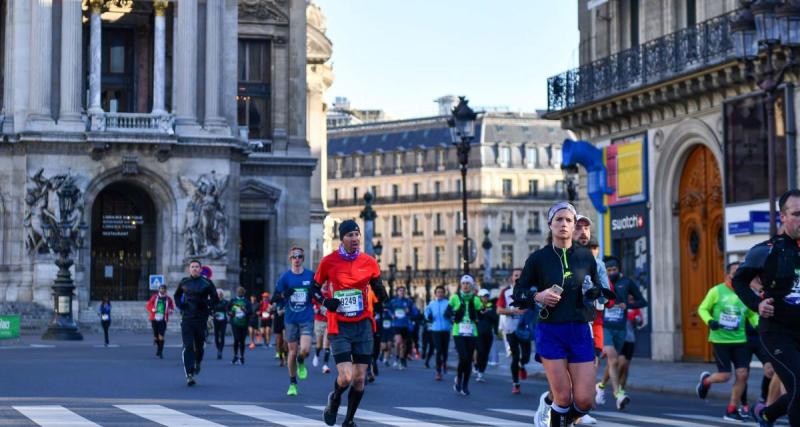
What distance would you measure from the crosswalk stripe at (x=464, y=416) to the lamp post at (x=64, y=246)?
3420 cm

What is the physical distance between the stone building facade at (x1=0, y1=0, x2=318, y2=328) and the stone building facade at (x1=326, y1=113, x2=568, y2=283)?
73766 mm

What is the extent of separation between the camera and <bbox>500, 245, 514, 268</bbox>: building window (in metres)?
142

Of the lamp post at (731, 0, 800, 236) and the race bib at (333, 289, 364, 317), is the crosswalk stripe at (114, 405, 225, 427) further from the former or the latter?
the lamp post at (731, 0, 800, 236)

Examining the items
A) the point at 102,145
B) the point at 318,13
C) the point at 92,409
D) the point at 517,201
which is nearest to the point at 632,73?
the point at 92,409

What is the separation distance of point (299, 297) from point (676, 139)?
48.9 ft

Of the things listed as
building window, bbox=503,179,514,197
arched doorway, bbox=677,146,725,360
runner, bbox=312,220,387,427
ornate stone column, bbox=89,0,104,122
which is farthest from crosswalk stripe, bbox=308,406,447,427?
building window, bbox=503,179,514,197

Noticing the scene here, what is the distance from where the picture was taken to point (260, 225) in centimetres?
7338

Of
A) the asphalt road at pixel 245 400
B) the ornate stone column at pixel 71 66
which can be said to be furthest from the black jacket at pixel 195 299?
the ornate stone column at pixel 71 66

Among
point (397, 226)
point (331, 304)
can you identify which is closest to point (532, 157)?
point (397, 226)

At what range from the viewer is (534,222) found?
14500 cm

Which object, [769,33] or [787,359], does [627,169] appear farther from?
[787,359]

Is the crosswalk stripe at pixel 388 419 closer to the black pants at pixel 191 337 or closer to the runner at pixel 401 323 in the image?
the black pants at pixel 191 337

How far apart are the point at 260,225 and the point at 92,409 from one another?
54.3 m

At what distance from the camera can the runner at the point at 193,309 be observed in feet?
82.6
